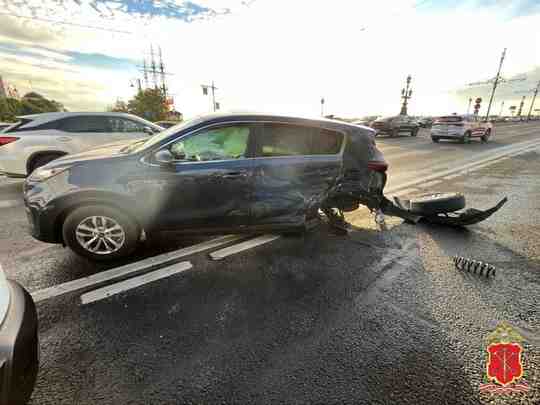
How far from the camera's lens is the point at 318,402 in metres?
1.57

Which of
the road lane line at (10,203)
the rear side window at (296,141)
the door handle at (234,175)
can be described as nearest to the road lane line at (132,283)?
the door handle at (234,175)

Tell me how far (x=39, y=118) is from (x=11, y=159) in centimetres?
109

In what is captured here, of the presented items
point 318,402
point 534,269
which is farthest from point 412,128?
point 318,402

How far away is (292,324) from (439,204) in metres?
3.30

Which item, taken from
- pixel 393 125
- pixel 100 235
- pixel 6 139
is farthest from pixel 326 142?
pixel 393 125

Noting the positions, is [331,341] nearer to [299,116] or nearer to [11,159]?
[299,116]

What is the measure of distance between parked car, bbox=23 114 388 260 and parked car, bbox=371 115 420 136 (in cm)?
1910

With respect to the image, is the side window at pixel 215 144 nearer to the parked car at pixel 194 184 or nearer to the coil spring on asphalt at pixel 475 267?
the parked car at pixel 194 184

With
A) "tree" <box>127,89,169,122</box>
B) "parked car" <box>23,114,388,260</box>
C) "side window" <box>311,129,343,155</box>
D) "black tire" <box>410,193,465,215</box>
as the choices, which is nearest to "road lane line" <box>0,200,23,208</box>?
"parked car" <box>23,114,388,260</box>

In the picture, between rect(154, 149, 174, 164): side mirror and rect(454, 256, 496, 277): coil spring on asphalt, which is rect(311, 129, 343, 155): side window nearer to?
rect(154, 149, 174, 164): side mirror

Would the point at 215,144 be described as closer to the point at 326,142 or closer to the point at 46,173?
the point at 326,142

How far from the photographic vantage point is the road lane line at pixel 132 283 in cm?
239

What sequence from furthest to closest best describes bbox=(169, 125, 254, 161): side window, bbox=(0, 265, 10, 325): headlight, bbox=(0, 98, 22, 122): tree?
bbox=(0, 98, 22, 122): tree
bbox=(169, 125, 254, 161): side window
bbox=(0, 265, 10, 325): headlight

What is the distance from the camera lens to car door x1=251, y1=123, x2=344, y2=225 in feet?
10.0
